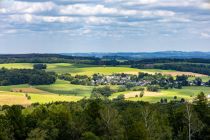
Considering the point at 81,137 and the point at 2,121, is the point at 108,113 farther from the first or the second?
the point at 2,121

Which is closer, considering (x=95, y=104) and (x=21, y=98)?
(x=95, y=104)

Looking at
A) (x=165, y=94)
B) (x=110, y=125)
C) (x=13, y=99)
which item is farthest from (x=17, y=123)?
(x=165, y=94)

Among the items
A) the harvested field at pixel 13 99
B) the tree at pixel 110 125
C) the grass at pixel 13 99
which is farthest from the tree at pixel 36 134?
the grass at pixel 13 99

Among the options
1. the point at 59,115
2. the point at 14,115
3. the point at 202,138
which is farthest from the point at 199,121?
the point at 14,115

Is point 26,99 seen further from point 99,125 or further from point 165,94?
point 99,125

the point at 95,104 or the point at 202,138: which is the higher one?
the point at 95,104

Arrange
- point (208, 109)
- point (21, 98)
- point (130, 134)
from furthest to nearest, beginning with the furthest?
point (21, 98) < point (208, 109) < point (130, 134)

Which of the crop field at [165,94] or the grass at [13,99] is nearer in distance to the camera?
the grass at [13,99]

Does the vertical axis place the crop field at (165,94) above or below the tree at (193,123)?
below

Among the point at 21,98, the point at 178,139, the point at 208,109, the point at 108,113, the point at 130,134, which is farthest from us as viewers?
the point at 21,98

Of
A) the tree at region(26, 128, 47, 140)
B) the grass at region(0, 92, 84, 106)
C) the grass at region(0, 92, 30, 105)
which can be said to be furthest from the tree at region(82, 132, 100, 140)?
the grass at region(0, 92, 84, 106)

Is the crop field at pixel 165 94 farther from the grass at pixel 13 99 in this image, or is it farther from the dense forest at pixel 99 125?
the dense forest at pixel 99 125
